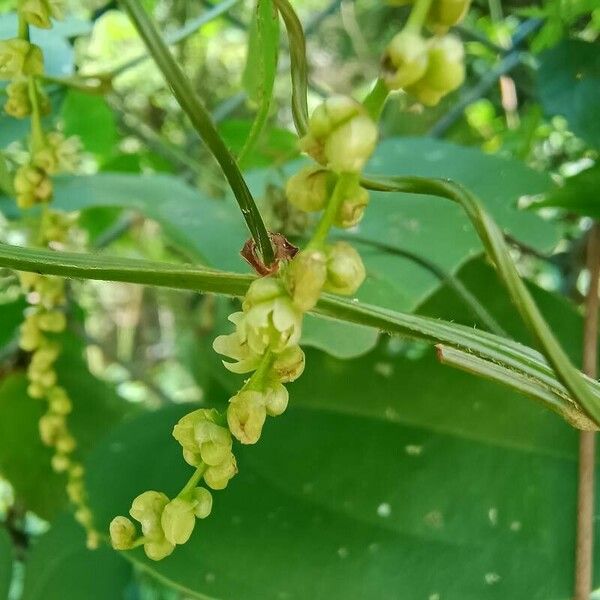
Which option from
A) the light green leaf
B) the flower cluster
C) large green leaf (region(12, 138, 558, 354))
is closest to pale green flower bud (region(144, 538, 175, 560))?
the flower cluster

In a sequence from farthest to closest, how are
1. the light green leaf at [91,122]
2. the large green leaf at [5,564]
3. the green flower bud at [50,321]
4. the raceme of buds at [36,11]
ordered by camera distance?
the light green leaf at [91,122]
the large green leaf at [5,564]
the green flower bud at [50,321]
the raceme of buds at [36,11]

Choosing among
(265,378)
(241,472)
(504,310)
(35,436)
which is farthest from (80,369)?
(265,378)

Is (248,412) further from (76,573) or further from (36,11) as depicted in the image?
(76,573)

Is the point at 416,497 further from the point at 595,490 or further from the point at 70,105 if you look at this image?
the point at 70,105

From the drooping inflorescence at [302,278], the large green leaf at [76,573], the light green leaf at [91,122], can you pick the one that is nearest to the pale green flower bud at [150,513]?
the drooping inflorescence at [302,278]

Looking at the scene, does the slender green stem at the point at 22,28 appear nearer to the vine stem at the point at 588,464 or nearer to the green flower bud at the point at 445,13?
the green flower bud at the point at 445,13

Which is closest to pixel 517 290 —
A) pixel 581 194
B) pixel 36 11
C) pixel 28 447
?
pixel 36 11
